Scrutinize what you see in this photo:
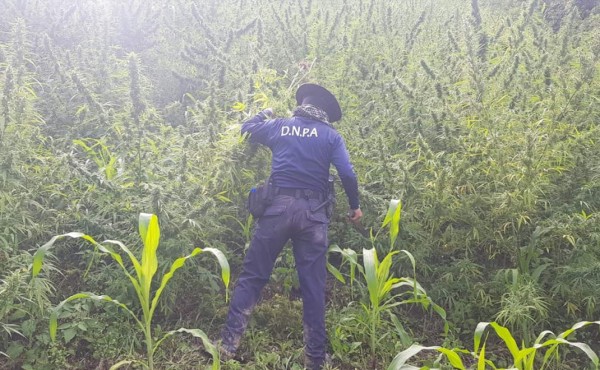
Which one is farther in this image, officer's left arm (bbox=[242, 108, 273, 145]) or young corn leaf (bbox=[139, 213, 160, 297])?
officer's left arm (bbox=[242, 108, 273, 145])

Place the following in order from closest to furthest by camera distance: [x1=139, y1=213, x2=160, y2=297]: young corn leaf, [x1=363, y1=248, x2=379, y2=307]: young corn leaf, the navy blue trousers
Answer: [x1=139, y1=213, x2=160, y2=297]: young corn leaf, [x1=363, y1=248, x2=379, y2=307]: young corn leaf, the navy blue trousers

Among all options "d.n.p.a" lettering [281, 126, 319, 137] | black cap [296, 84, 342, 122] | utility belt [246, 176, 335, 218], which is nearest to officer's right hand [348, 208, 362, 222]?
utility belt [246, 176, 335, 218]

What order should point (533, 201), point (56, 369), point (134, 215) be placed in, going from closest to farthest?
point (56, 369) < point (134, 215) < point (533, 201)

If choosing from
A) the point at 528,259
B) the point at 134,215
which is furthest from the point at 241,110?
the point at 528,259

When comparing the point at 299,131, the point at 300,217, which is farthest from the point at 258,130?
the point at 300,217

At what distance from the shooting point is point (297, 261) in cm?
395

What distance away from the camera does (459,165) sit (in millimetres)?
4352

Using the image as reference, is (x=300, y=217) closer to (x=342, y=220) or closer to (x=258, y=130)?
(x=258, y=130)

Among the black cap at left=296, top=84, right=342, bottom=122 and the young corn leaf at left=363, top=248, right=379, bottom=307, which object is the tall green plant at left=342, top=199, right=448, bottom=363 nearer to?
the young corn leaf at left=363, top=248, right=379, bottom=307

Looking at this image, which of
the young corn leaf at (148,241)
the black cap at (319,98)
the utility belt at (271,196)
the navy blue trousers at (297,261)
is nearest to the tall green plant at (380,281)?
the navy blue trousers at (297,261)

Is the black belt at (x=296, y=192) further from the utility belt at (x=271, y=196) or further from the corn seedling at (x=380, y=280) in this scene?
the corn seedling at (x=380, y=280)

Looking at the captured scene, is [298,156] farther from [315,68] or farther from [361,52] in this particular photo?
[361,52]

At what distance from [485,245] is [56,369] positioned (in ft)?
11.3

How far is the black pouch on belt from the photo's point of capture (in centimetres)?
397
